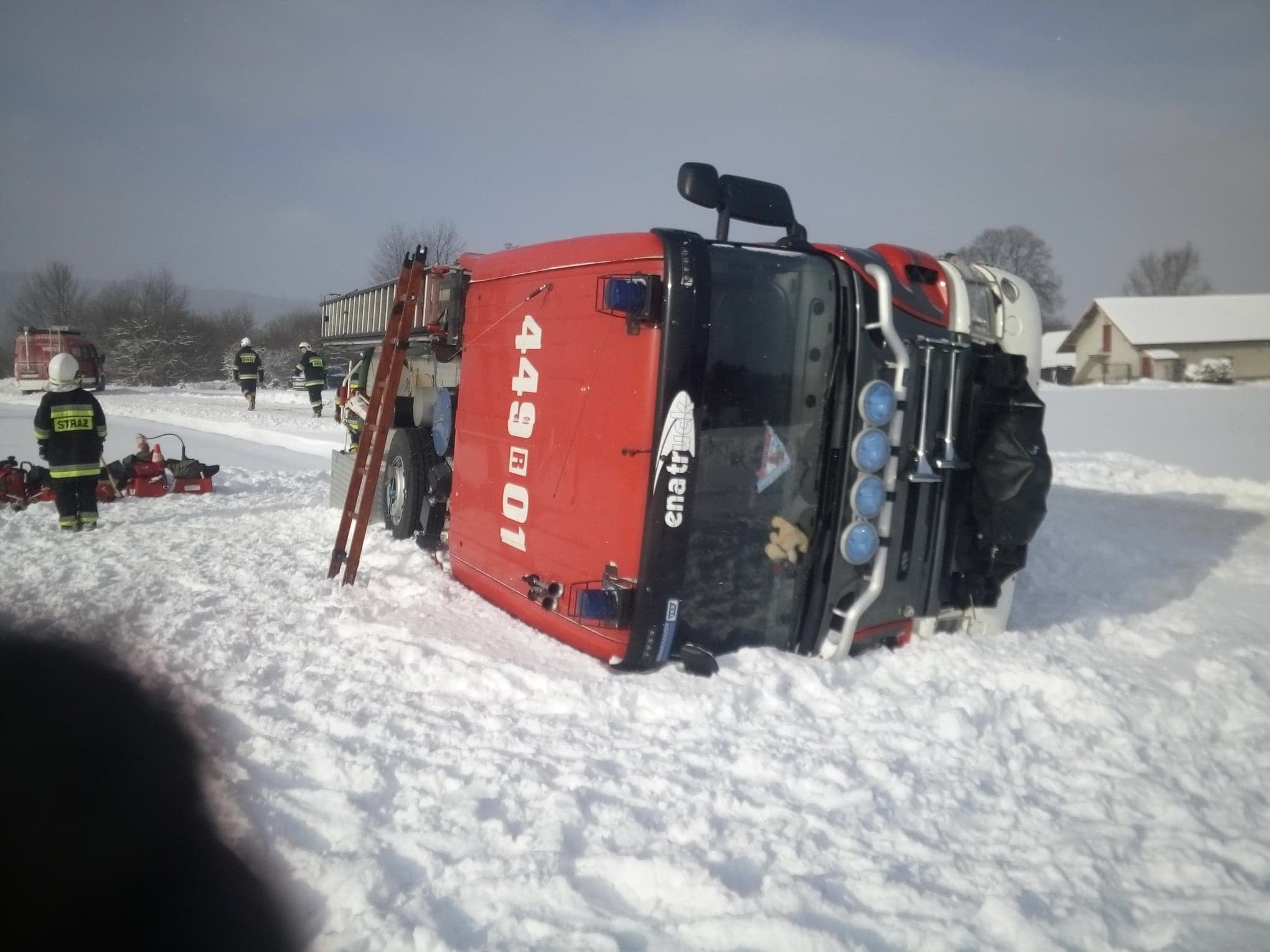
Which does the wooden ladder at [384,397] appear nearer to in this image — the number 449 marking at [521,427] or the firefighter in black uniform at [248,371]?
the number 449 marking at [521,427]

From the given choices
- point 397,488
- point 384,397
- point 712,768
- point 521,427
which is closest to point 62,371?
point 397,488

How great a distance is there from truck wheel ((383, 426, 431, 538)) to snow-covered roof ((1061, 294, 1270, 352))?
9.30 meters

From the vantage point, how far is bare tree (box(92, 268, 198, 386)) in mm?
28359

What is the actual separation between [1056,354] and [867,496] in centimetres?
1679

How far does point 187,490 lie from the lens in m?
10.7

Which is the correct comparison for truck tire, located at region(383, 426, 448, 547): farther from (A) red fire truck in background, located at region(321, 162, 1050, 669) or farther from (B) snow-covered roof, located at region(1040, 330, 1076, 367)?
(B) snow-covered roof, located at region(1040, 330, 1076, 367)

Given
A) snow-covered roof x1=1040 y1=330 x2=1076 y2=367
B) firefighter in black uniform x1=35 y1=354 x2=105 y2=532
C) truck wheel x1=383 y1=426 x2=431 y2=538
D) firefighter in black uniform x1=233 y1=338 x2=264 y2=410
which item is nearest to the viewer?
truck wheel x1=383 y1=426 x2=431 y2=538

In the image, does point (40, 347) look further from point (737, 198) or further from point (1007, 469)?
point (1007, 469)

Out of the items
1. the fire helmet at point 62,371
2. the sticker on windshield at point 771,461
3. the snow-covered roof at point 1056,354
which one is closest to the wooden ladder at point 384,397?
the sticker on windshield at point 771,461

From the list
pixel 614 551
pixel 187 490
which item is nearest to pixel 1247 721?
pixel 614 551

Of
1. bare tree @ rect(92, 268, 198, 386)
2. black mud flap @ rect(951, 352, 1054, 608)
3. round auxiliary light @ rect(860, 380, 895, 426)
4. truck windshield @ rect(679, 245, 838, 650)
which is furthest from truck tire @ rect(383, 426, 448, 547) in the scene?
bare tree @ rect(92, 268, 198, 386)

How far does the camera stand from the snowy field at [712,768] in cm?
254

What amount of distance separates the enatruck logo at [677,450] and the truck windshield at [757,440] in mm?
71

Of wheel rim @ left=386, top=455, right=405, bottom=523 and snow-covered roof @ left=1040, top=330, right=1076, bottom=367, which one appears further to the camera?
snow-covered roof @ left=1040, top=330, right=1076, bottom=367
